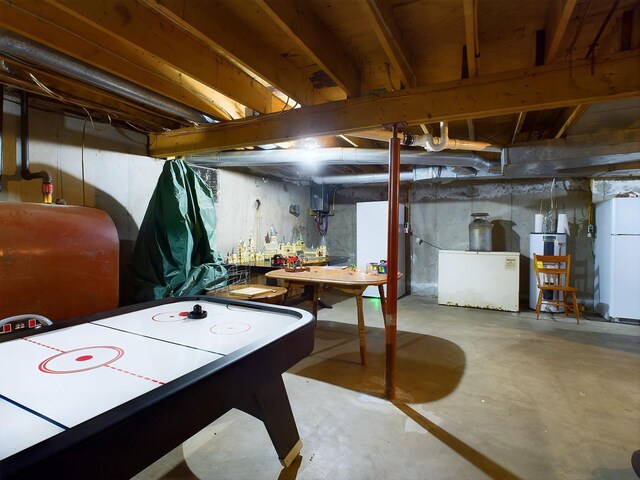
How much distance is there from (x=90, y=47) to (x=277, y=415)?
2.51m

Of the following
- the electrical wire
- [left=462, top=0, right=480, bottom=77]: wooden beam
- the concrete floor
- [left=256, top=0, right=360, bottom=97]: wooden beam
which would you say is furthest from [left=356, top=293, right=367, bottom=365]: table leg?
the electrical wire

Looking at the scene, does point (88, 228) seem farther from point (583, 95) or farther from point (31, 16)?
point (583, 95)

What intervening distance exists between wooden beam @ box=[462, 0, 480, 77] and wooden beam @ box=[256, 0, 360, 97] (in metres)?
0.81

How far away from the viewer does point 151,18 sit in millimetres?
1914

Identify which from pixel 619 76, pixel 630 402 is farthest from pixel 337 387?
pixel 619 76

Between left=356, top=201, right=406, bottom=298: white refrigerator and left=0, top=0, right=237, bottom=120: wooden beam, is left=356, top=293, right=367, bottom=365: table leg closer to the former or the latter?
left=0, top=0, right=237, bottom=120: wooden beam

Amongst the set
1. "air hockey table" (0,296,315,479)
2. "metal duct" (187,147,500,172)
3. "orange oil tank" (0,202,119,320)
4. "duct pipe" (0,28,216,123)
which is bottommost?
"air hockey table" (0,296,315,479)

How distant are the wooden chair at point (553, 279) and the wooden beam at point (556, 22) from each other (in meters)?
3.57

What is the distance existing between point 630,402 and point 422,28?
3.03 metres

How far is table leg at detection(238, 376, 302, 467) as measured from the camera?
61.9 inches

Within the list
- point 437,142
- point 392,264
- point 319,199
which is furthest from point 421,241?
point 392,264

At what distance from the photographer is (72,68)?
2037mm

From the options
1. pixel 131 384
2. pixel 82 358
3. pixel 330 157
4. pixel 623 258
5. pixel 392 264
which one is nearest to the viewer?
pixel 131 384

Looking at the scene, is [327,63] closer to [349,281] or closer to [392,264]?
[392,264]
